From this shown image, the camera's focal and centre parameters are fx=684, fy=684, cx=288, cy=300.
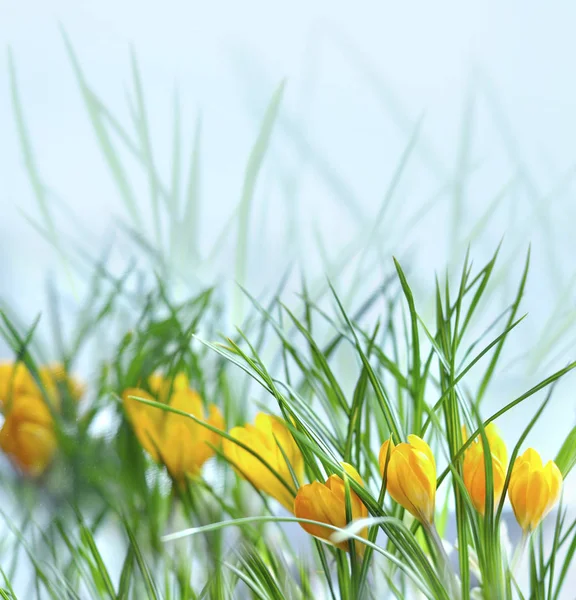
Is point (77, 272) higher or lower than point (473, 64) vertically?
lower

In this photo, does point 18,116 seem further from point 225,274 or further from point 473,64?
point 473,64

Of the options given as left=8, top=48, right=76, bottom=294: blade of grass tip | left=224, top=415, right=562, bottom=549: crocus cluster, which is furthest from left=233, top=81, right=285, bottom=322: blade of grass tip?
left=224, top=415, right=562, bottom=549: crocus cluster

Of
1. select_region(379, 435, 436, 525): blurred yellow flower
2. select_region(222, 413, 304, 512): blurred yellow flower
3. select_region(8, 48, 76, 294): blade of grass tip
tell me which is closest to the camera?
select_region(379, 435, 436, 525): blurred yellow flower

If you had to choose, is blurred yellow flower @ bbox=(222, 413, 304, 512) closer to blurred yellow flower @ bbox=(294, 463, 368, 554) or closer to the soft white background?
blurred yellow flower @ bbox=(294, 463, 368, 554)

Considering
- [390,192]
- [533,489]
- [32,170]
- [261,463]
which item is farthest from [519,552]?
[32,170]

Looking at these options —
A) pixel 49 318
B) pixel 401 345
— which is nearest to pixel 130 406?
pixel 49 318

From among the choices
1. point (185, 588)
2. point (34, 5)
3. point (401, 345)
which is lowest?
point (185, 588)
